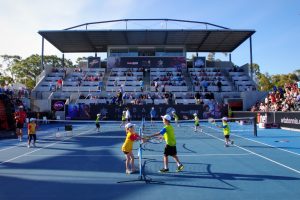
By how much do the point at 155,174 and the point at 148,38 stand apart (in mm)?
46474

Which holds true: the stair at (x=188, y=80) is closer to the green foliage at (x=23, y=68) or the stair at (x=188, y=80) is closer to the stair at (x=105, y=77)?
the stair at (x=105, y=77)

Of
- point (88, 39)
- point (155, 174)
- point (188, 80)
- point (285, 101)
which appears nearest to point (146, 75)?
point (188, 80)

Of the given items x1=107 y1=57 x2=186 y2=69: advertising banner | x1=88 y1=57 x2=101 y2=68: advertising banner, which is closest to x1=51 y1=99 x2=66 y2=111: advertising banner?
x1=88 y1=57 x2=101 y2=68: advertising banner

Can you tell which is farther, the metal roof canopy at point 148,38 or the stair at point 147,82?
the metal roof canopy at point 148,38

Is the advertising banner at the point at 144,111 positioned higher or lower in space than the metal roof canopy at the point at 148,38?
lower

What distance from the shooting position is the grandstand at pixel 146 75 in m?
45.6

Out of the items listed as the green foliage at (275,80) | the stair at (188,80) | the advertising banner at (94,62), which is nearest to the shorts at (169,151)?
the stair at (188,80)

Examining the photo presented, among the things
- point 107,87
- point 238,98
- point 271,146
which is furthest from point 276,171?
point 107,87

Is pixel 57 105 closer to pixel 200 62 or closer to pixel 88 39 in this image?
pixel 88 39

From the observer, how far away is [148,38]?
55969 millimetres

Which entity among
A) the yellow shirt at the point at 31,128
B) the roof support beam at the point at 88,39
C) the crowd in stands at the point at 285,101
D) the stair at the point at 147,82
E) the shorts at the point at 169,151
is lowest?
the shorts at the point at 169,151

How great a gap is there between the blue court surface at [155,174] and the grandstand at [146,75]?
26299 mm

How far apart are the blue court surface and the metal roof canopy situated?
1474 inches

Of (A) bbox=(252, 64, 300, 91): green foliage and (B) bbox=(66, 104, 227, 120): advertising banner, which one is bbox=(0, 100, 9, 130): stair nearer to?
(B) bbox=(66, 104, 227, 120): advertising banner
